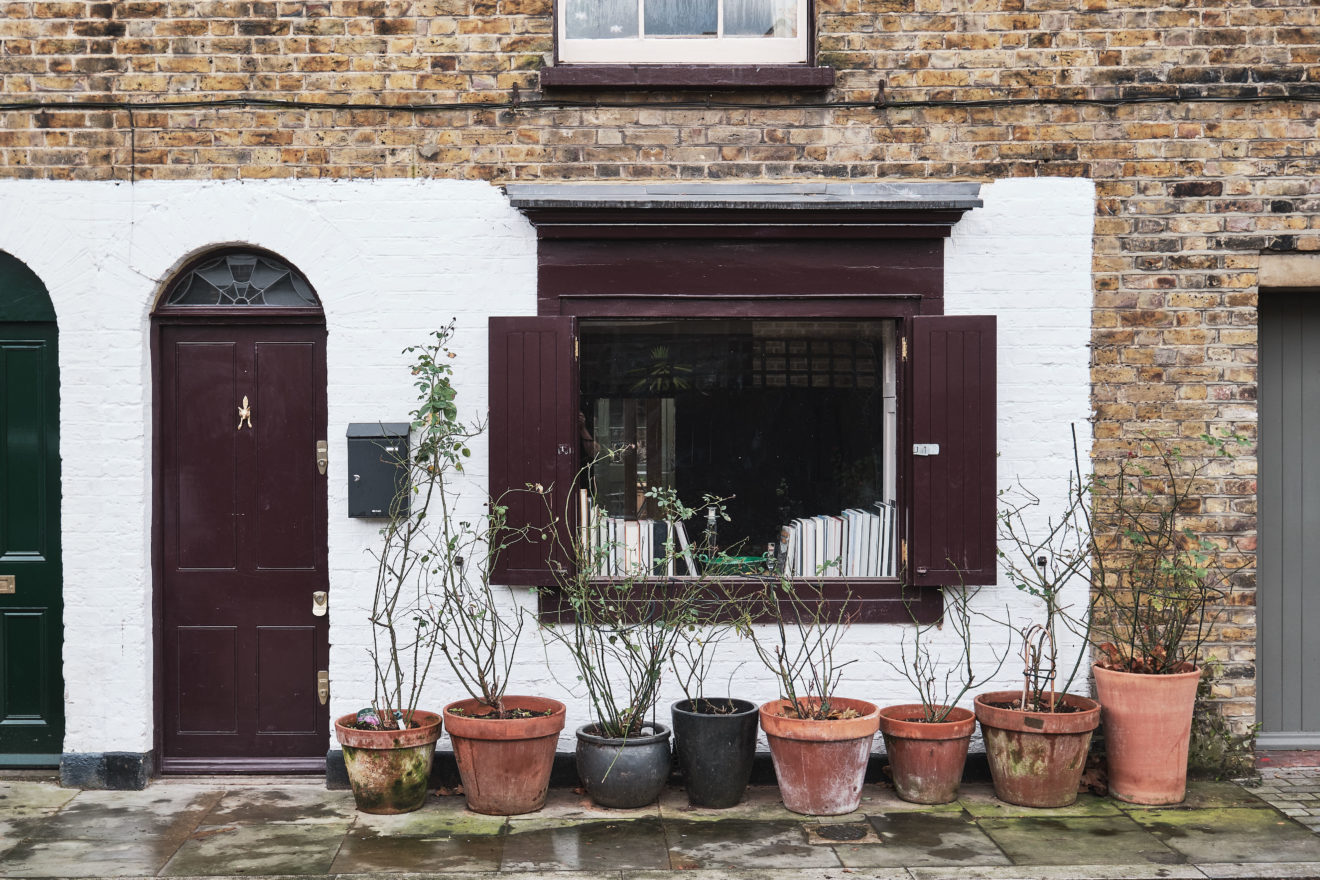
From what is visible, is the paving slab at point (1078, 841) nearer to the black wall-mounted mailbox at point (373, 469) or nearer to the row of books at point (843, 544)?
the row of books at point (843, 544)

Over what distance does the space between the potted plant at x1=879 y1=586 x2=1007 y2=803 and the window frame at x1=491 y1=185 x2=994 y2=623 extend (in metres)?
0.15

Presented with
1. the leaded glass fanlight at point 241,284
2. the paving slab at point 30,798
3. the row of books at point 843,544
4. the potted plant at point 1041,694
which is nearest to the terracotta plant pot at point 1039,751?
the potted plant at point 1041,694

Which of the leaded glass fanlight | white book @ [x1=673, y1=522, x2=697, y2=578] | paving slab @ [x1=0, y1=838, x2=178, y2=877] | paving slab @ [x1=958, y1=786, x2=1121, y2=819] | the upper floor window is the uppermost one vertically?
the upper floor window

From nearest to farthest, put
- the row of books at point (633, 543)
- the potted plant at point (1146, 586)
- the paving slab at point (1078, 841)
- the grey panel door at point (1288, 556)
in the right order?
the paving slab at point (1078, 841)
the potted plant at point (1146, 586)
the row of books at point (633, 543)
the grey panel door at point (1288, 556)

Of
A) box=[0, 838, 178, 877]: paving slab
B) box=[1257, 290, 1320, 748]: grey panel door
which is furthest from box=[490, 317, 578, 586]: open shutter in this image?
box=[1257, 290, 1320, 748]: grey panel door

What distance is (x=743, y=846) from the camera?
16.5ft

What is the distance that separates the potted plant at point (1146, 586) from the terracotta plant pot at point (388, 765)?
3.25 m

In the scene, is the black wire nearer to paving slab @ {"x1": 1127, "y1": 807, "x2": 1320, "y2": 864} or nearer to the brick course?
the brick course

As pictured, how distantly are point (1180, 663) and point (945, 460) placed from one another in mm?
1474

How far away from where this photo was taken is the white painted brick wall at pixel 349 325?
590 centimetres

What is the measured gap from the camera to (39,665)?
6.09 metres

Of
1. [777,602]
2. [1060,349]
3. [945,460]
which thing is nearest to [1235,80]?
[1060,349]

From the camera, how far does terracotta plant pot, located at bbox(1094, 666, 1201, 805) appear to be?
18.1 feet

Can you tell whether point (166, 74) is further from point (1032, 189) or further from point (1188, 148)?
point (1188, 148)
